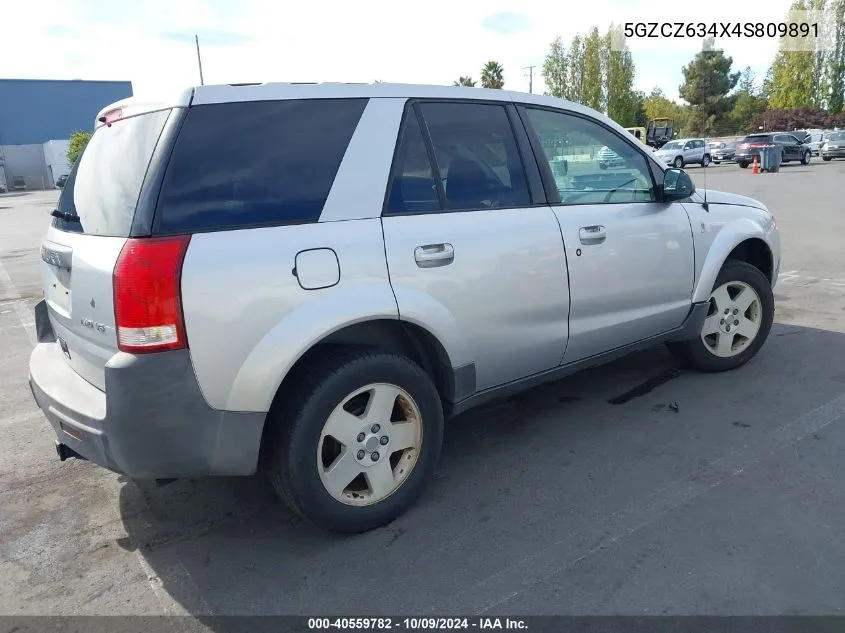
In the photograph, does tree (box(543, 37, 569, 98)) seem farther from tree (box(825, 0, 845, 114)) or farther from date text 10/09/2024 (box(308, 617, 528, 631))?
date text 10/09/2024 (box(308, 617, 528, 631))

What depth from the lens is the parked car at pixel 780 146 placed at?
30656mm

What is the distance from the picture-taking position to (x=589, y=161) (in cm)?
390

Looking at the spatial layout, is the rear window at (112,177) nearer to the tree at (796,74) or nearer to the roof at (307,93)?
the roof at (307,93)

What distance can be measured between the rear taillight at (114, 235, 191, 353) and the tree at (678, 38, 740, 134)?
70.9 m

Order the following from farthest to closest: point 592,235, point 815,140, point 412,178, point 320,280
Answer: point 815,140 → point 592,235 → point 412,178 → point 320,280

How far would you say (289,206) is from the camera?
2.68 meters

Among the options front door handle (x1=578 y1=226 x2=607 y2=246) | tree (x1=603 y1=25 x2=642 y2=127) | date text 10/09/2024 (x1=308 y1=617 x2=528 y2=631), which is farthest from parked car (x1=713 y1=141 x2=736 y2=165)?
date text 10/09/2024 (x1=308 y1=617 x2=528 y2=631)

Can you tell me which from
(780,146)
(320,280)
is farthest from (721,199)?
(780,146)

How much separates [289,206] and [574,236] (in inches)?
62.1

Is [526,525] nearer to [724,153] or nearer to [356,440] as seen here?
[356,440]

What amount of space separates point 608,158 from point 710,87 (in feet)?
232

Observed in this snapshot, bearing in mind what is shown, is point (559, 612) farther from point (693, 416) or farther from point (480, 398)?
point (693, 416)

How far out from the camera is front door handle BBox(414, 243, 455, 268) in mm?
2934

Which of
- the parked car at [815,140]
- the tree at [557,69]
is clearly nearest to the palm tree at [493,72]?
the tree at [557,69]
